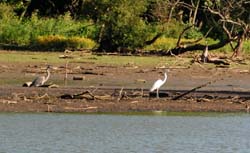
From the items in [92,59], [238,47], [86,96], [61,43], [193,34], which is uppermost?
[193,34]

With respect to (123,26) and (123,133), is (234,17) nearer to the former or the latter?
(123,26)

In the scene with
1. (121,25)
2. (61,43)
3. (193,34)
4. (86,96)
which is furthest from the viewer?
(193,34)

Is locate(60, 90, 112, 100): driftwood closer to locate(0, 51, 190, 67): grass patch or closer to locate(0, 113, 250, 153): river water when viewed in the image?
locate(0, 113, 250, 153): river water

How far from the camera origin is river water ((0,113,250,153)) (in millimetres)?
14766

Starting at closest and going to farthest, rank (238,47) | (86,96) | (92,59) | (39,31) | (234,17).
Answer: (86,96) < (92,59) < (238,47) < (234,17) < (39,31)

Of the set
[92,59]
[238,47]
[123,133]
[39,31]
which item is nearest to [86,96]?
[123,133]

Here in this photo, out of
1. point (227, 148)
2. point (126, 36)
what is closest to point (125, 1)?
point (126, 36)

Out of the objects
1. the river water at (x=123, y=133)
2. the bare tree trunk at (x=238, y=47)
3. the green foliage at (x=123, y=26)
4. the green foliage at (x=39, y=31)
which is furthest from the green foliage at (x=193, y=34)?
the river water at (x=123, y=133)

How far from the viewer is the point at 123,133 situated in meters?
16.5

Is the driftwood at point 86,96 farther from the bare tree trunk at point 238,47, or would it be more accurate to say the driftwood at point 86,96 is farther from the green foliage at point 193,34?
the green foliage at point 193,34

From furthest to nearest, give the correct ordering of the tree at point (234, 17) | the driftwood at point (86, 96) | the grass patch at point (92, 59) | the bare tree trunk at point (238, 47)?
the tree at point (234, 17) < the bare tree trunk at point (238, 47) < the grass patch at point (92, 59) < the driftwood at point (86, 96)

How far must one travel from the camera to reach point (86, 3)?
39000mm

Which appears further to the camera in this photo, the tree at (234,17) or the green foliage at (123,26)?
the green foliage at (123,26)

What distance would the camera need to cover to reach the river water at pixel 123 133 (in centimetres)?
1477
